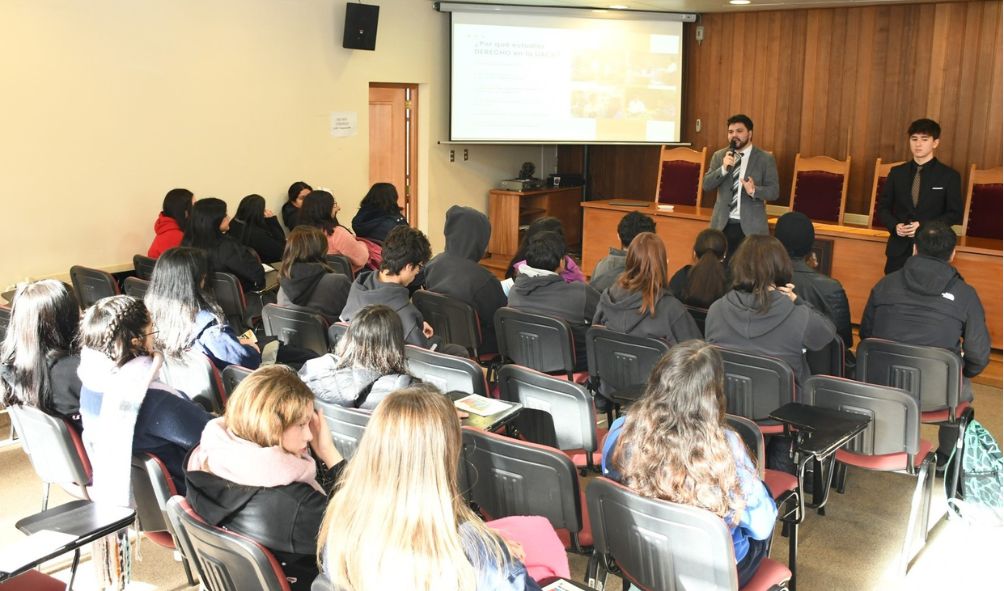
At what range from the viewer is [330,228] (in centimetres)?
664

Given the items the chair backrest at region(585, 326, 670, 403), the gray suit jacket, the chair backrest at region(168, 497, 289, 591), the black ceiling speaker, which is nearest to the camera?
the chair backrest at region(168, 497, 289, 591)

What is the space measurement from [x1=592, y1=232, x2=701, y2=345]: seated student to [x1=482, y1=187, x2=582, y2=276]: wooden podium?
4.93m

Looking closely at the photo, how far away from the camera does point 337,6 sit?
807 centimetres

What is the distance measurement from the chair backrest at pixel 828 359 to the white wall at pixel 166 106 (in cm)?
494

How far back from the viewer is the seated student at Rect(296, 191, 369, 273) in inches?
260

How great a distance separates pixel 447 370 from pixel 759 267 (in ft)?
4.52

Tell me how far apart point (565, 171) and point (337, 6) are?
3.60m

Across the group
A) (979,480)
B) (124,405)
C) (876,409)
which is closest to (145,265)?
(124,405)

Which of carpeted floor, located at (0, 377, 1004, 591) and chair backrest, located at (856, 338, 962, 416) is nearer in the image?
carpeted floor, located at (0, 377, 1004, 591)

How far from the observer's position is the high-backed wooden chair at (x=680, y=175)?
9.08 meters

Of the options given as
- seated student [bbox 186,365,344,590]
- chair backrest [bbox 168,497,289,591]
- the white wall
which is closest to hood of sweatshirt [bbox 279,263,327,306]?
the white wall

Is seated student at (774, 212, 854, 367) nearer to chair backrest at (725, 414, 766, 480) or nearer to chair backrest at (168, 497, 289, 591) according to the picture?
chair backrest at (725, 414, 766, 480)

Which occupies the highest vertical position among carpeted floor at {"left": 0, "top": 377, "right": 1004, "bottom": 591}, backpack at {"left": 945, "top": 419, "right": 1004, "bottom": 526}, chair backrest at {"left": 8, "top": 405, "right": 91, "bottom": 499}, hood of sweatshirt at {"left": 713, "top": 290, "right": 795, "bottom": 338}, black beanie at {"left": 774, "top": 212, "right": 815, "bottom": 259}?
black beanie at {"left": 774, "top": 212, "right": 815, "bottom": 259}

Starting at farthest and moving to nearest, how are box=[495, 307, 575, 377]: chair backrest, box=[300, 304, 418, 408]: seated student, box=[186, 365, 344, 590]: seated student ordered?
box=[495, 307, 575, 377]: chair backrest, box=[300, 304, 418, 408]: seated student, box=[186, 365, 344, 590]: seated student
